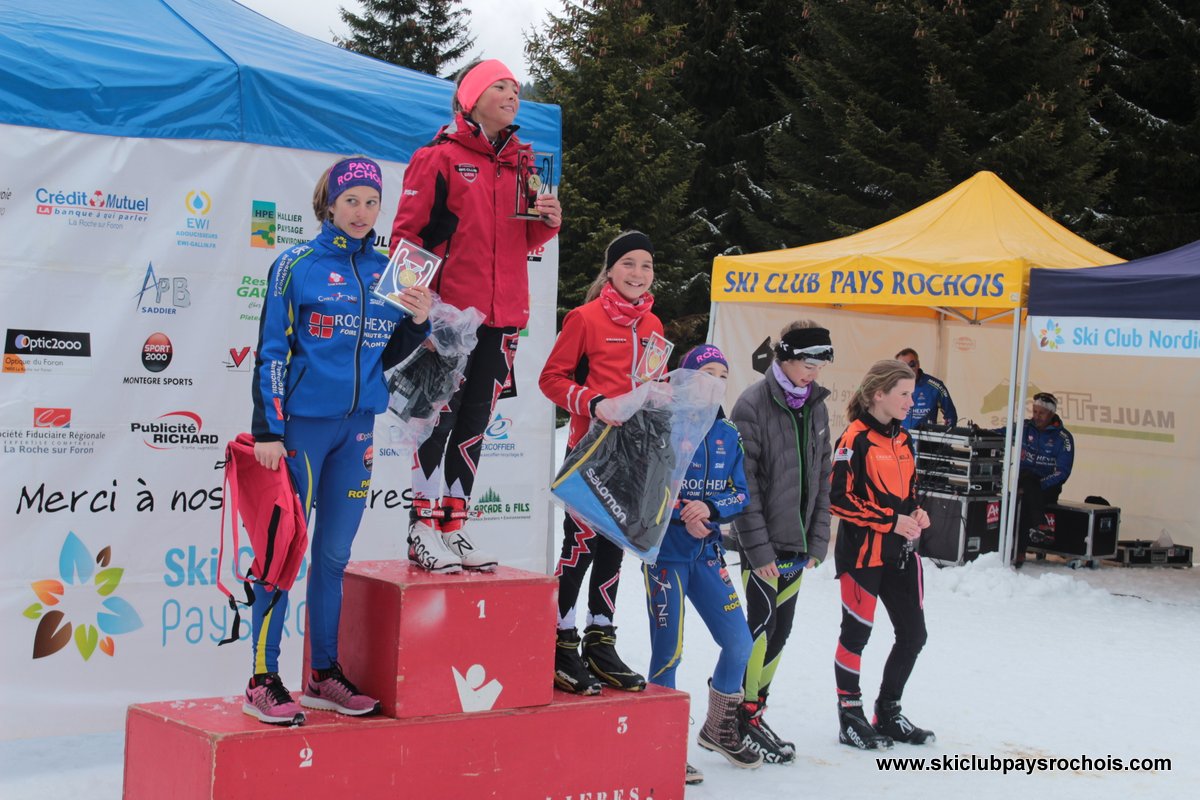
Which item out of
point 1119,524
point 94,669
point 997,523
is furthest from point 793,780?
point 1119,524

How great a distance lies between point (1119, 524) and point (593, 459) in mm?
8286

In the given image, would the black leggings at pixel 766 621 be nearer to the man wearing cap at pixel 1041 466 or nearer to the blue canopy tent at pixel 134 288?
the blue canopy tent at pixel 134 288

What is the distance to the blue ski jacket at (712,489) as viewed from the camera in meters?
4.84

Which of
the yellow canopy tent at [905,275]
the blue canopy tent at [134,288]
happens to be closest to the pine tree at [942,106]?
the yellow canopy tent at [905,275]

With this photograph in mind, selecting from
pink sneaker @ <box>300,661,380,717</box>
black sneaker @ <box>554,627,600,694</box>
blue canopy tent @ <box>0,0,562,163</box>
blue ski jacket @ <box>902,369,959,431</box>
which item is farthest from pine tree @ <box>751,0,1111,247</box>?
pink sneaker @ <box>300,661,380,717</box>

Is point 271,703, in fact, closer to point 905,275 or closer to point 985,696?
point 985,696

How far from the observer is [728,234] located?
2758 centimetres

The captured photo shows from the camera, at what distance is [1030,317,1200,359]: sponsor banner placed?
8.53m

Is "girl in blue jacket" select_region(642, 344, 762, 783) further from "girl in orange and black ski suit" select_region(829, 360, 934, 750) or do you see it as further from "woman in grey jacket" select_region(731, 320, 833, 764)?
"girl in orange and black ski suit" select_region(829, 360, 934, 750)

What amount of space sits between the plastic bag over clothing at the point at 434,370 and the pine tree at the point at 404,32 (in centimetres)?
3133

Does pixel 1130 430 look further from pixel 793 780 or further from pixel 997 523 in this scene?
pixel 793 780

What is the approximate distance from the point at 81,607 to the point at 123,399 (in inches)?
33.7

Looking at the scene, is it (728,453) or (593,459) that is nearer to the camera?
(593,459)

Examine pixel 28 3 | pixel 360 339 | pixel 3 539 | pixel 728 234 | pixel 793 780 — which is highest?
pixel 728 234
